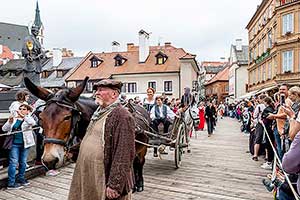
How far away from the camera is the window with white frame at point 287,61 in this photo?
28.6 m

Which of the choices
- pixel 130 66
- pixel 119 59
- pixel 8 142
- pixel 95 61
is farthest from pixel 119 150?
pixel 95 61

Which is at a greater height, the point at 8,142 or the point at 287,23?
the point at 287,23

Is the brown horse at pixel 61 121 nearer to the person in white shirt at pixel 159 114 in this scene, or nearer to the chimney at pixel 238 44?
the person in white shirt at pixel 159 114

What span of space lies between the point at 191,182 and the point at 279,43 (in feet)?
88.3

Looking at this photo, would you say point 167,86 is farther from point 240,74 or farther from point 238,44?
point 238,44

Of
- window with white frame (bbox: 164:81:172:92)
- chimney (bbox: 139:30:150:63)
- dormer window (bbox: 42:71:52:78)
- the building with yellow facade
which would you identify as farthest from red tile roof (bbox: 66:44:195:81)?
the building with yellow facade

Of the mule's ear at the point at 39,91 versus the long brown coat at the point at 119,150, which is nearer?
the long brown coat at the point at 119,150

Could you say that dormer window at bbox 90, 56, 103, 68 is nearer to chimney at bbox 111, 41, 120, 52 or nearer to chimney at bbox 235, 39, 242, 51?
chimney at bbox 111, 41, 120, 52

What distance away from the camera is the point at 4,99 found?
920 centimetres

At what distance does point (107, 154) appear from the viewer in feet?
9.00

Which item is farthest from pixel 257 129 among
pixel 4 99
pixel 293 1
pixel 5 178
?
pixel 293 1

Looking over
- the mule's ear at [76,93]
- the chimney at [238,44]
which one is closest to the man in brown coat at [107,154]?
the mule's ear at [76,93]

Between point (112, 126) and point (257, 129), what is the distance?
6.58 meters

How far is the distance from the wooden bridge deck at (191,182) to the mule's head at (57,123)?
9.07 feet
